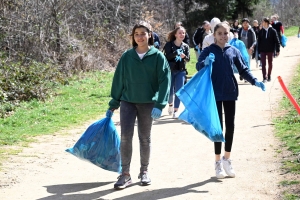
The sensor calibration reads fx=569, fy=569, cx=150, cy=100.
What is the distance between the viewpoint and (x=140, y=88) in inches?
233

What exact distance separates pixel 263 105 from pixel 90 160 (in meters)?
6.17

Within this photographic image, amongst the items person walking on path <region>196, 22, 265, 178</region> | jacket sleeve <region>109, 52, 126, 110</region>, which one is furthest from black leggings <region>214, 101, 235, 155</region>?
jacket sleeve <region>109, 52, 126, 110</region>

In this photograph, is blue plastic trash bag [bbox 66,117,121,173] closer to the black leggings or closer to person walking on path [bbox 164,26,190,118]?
the black leggings

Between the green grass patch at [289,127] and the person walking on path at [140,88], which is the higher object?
the person walking on path at [140,88]

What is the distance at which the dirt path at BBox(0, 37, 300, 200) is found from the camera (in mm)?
5824

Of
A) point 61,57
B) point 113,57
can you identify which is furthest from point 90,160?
point 113,57

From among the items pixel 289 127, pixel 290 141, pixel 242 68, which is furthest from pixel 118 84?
pixel 289 127

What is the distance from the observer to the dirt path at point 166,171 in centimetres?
582

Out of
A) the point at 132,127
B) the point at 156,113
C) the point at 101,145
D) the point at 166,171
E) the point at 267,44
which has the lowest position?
the point at 166,171

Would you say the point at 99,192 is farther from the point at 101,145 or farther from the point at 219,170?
the point at 219,170

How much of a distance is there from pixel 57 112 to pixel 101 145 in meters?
4.81

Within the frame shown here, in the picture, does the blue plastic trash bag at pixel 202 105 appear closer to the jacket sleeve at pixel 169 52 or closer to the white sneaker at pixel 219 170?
the white sneaker at pixel 219 170

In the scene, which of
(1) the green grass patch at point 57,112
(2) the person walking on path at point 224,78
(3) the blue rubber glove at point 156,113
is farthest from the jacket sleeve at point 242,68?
(1) the green grass patch at point 57,112

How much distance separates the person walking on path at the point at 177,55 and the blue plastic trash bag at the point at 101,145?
4.08 m
